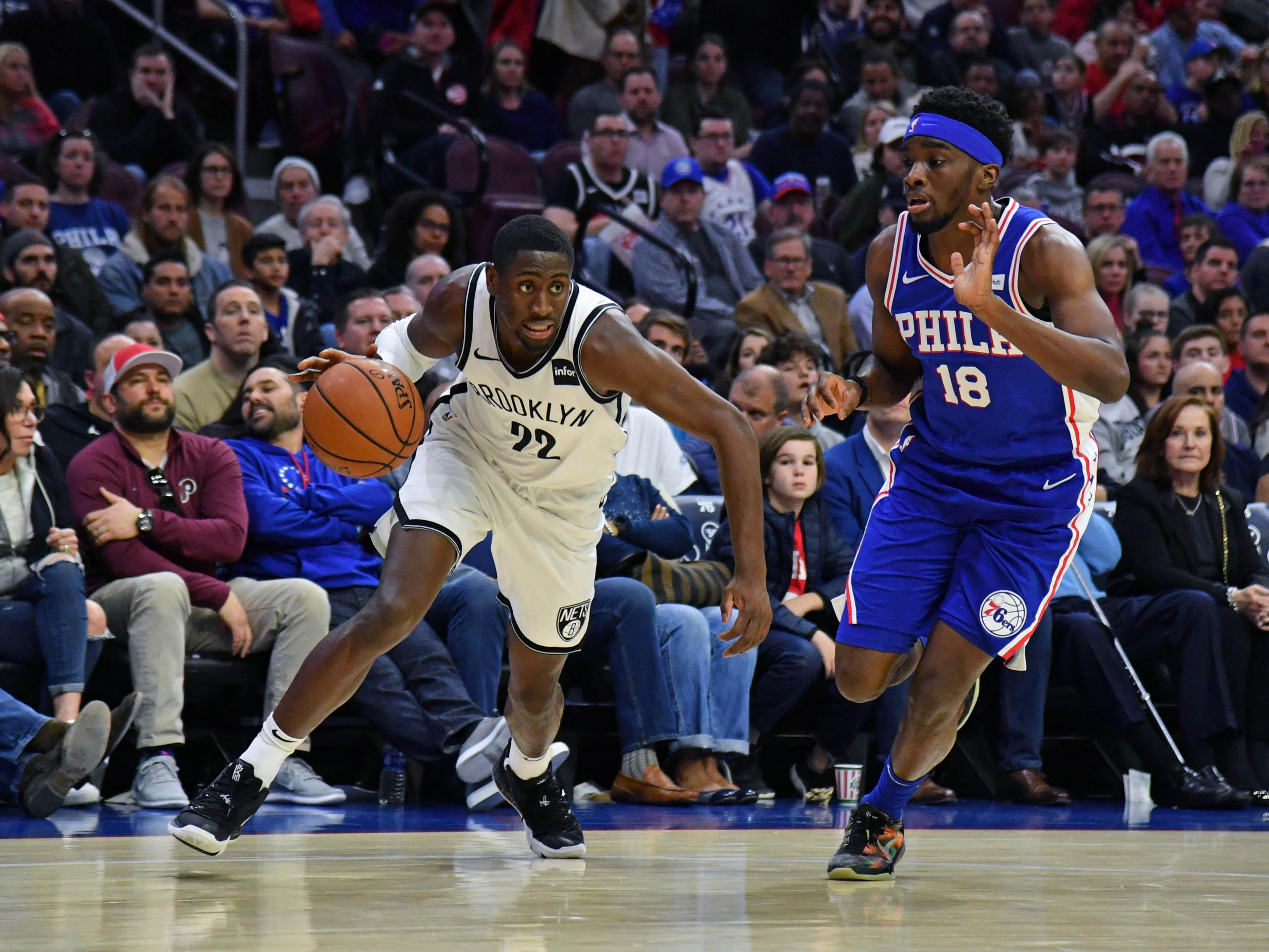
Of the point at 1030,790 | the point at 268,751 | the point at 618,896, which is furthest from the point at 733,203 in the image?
the point at 618,896

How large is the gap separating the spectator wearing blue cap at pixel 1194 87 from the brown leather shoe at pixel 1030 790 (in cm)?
885

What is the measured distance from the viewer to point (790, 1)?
13719 millimetres

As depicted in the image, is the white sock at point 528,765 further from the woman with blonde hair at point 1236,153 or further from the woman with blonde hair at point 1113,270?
the woman with blonde hair at point 1236,153

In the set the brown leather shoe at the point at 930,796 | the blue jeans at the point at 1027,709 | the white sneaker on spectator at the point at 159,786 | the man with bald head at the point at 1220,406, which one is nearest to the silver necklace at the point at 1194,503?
the man with bald head at the point at 1220,406

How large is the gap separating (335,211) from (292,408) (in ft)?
8.65

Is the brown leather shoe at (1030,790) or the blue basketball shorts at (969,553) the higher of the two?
the blue basketball shorts at (969,553)

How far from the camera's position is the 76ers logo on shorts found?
4020 millimetres

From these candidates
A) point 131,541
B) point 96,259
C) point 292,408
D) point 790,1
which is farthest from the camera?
point 790,1

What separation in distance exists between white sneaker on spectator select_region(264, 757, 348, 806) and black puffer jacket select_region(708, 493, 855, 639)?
6.22 ft

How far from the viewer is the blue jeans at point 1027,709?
6.70 metres

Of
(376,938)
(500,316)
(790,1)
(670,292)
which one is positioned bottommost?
(376,938)

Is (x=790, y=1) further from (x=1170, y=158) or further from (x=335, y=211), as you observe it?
(x=335, y=211)

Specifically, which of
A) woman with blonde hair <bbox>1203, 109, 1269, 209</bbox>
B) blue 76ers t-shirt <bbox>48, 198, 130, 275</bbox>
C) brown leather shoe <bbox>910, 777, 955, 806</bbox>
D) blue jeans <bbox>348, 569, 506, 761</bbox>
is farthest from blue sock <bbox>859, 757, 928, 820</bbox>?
woman with blonde hair <bbox>1203, 109, 1269, 209</bbox>

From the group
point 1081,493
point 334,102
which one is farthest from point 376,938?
point 334,102
